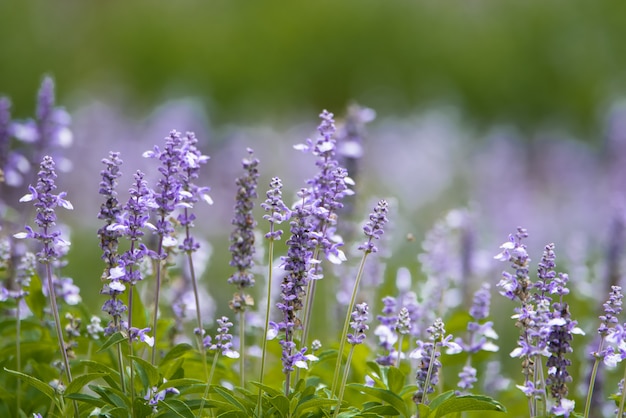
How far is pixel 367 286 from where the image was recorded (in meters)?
5.46

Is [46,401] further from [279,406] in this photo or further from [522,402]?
[522,402]

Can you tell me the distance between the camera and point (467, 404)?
3232mm

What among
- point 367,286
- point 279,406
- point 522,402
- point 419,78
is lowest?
point 279,406

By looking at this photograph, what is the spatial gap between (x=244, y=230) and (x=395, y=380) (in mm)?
798

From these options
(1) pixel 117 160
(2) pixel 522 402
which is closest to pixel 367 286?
(2) pixel 522 402

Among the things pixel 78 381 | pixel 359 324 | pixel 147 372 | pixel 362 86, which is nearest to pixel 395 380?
pixel 359 324

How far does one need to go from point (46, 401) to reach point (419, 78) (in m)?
17.6

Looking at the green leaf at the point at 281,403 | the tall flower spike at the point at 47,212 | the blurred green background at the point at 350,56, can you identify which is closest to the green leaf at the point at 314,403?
the green leaf at the point at 281,403

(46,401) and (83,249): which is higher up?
(83,249)

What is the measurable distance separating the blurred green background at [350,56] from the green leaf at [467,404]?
605 inches

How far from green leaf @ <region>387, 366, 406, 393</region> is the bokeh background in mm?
8720

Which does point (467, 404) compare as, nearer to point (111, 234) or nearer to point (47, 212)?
point (111, 234)

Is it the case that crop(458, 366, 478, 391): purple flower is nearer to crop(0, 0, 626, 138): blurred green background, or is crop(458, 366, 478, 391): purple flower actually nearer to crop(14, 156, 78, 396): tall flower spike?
crop(14, 156, 78, 396): tall flower spike

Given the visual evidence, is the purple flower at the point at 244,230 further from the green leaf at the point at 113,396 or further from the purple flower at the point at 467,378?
the purple flower at the point at 467,378
